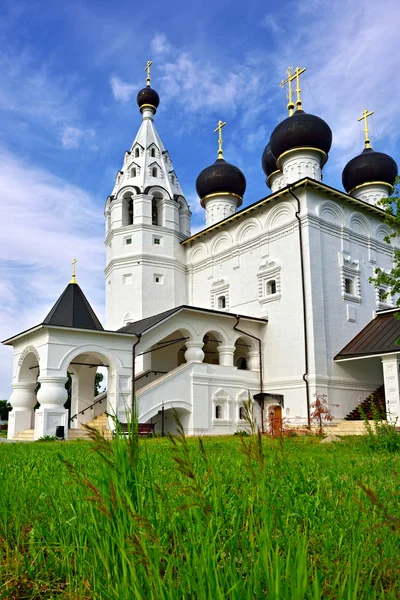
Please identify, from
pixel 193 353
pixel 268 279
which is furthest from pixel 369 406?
pixel 193 353

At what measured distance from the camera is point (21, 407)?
18.1 meters

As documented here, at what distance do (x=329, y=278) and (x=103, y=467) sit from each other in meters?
18.1

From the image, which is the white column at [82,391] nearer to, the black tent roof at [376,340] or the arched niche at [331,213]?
the black tent roof at [376,340]

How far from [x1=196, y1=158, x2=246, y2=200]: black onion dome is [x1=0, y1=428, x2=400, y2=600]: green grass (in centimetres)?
2232

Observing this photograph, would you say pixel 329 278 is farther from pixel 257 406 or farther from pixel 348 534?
pixel 348 534

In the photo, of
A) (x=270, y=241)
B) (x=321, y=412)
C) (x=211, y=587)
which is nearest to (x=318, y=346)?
(x=321, y=412)

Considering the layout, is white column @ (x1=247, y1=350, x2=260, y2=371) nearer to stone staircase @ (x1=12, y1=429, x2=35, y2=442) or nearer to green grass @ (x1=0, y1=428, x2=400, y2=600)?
stone staircase @ (x1=12, y1=429, x2=35, y2=442)

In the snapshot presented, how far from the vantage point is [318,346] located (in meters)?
18.0

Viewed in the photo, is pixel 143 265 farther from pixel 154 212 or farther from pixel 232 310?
pixel 232 310

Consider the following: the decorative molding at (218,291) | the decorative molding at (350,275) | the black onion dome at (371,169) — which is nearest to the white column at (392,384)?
the decorative molding at (350,275)

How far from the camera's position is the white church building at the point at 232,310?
668 inches

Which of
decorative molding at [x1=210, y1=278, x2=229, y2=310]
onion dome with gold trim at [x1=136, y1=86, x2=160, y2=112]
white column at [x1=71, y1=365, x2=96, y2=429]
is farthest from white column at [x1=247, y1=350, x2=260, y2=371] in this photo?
onion dome with gold trim at [x1=136, y1=86, x2=160, y2=112]

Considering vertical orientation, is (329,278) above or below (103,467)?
above

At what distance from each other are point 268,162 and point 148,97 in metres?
6.70
